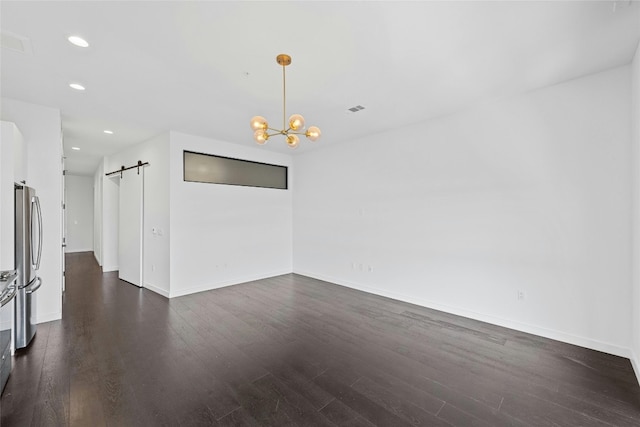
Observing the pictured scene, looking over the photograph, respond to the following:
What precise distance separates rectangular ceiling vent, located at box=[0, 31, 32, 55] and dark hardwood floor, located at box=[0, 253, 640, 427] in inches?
115

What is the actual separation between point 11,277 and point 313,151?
506 cm

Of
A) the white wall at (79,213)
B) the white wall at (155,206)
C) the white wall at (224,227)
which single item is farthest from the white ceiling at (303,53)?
the white wall at (79,213)

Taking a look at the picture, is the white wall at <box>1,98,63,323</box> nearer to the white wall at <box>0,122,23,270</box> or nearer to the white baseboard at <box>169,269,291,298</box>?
the white wall at <box>0,122,23,270</box>

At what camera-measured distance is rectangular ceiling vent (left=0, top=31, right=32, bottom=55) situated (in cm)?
223

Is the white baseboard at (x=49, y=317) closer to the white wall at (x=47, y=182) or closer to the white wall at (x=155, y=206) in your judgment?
the white wall at (x=47, y=182)

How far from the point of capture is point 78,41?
2.31m

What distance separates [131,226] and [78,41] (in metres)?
4.32

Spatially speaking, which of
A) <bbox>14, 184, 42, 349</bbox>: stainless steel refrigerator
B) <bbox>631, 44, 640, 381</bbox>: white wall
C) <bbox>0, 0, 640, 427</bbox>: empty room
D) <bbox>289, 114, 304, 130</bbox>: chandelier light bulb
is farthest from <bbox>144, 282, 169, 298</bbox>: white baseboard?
<bbox>631, 44, 640, 381</bbox>: white wall

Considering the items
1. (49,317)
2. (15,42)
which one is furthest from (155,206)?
(15,42)

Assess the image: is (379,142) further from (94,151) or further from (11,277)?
(94,151)

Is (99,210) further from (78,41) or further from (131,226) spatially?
(78,41)

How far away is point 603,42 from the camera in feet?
7.96

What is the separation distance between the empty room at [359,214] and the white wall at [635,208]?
2.2 inches

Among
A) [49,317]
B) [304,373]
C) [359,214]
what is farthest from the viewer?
[359,214]
